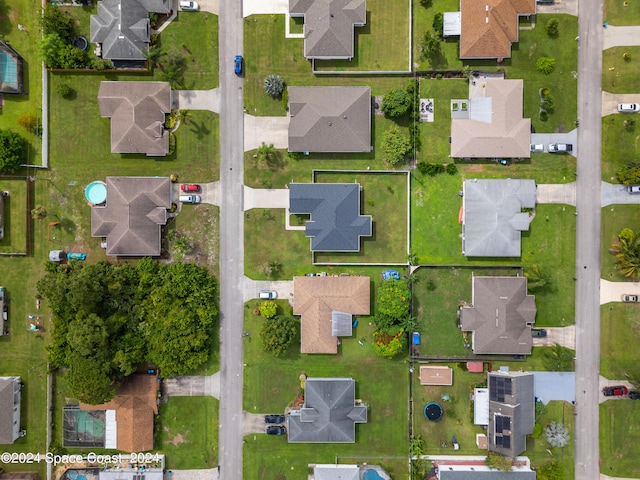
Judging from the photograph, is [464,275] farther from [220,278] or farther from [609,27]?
[609,27]

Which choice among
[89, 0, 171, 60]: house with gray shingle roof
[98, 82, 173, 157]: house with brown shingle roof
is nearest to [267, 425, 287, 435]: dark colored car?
[98, 82, 173, 157]: house with brown shingle roof

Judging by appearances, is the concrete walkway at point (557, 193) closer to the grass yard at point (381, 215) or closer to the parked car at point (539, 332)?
the parked car at point (539, 332)

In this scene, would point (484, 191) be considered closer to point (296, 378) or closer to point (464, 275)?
point (464, 275)

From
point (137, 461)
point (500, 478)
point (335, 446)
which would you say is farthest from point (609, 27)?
point (137, 461)

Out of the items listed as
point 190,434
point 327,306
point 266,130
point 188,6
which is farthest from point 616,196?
point 190,434

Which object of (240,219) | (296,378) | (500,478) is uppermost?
(240,219)

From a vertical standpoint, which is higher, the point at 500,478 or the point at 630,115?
the point at 630,115
